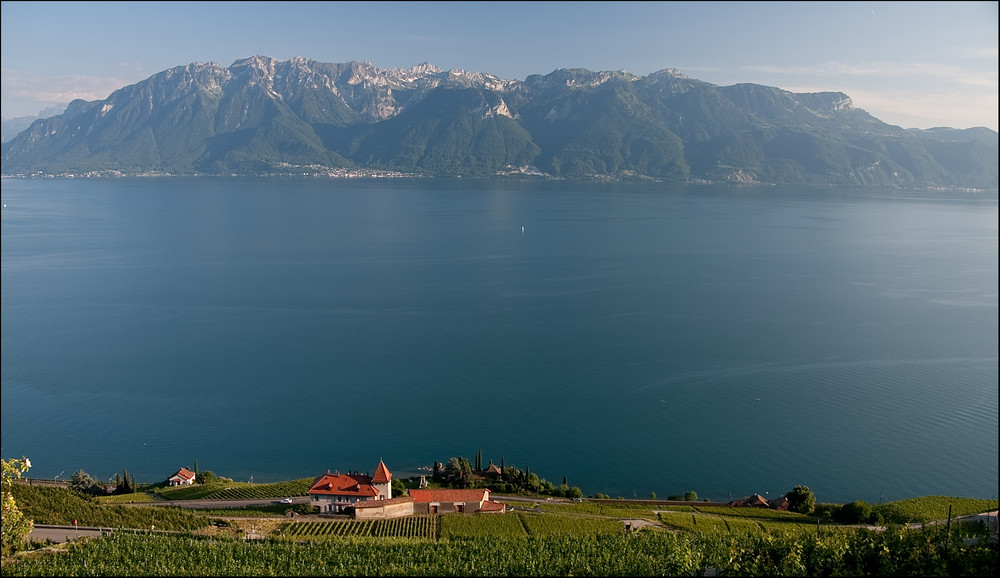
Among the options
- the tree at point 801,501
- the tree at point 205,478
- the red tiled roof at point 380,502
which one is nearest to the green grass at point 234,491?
the tree at point 205,478

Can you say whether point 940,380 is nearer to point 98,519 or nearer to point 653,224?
point 98,519

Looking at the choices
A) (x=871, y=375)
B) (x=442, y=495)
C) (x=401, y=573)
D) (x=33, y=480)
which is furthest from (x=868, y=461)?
(x=33, y=480)

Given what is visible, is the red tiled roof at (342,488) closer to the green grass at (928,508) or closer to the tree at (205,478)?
the tree at (205,478)

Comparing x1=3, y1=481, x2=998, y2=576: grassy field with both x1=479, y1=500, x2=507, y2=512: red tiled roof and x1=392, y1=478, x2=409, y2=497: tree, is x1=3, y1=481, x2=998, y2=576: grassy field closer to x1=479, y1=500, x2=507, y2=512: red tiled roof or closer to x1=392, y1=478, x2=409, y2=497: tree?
x1=479, y1=500, x2=507, y2=512: red tiled roof

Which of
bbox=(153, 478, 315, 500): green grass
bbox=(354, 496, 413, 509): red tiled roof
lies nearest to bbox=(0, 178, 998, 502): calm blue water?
bbox=(153, 478, 315, 500): green grass

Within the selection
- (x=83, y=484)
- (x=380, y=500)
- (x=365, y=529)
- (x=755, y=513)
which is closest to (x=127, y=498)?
(x=83, y=484)

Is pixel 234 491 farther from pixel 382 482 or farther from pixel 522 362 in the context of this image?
pixel 522 362
